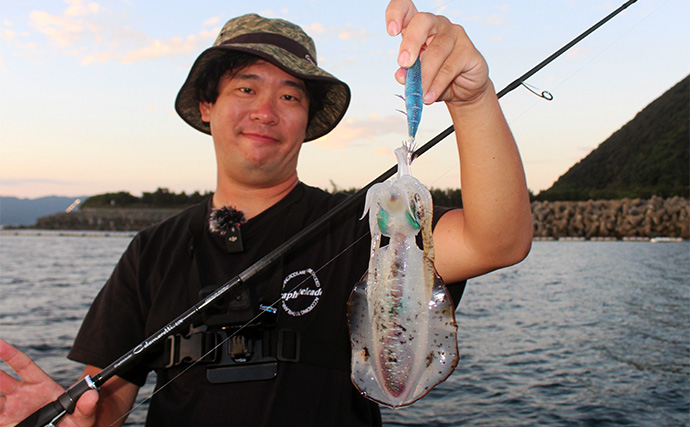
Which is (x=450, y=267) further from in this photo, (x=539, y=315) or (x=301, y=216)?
(x=539, y=315)

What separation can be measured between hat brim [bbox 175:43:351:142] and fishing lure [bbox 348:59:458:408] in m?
1.60

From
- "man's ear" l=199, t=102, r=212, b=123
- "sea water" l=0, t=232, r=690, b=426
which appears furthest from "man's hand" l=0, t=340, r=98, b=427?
"sea water" l=0, t=232, r=690, b=426

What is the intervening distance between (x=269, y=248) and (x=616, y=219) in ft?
204

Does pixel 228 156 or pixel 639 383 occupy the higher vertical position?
pixel 228 156

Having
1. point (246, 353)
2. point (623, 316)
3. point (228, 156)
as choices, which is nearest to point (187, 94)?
point (228, 156)

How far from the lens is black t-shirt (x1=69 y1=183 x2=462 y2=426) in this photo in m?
2.71

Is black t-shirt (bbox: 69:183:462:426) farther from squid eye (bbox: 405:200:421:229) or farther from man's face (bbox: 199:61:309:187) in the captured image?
squid eye (bbox: 405:200:421:229)

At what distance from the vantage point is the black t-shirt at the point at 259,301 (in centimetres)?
271

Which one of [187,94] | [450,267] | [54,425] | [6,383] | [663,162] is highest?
[663,162]

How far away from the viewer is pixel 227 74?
3.43 metres

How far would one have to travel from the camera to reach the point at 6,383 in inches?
102

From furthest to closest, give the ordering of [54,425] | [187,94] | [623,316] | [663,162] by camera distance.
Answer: [663,162] < [623,316] < [187,94] < [54,425]

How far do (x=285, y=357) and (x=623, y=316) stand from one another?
56.4ft

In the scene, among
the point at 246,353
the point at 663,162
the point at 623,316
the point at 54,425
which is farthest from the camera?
the point at 663,162
